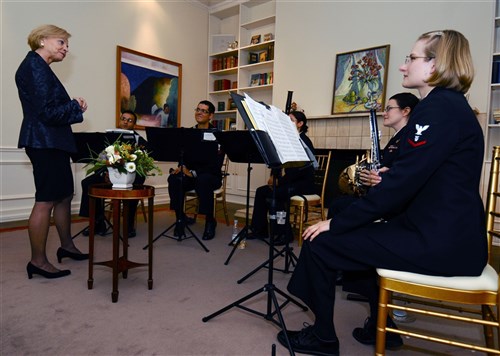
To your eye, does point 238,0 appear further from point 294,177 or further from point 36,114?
point 36,114

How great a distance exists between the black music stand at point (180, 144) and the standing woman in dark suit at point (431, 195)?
1784 mm

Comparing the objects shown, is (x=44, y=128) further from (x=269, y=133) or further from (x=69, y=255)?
(x=269, y=133)

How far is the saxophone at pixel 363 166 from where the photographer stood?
2.10m

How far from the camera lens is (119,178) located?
2.12 metres

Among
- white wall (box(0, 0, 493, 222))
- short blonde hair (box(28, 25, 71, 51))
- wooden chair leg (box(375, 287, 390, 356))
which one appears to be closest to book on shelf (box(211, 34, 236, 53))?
white wall (box(0, 0, 493, 222))

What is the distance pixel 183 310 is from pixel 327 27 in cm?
432

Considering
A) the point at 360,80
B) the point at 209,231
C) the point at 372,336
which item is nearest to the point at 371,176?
the point at 372,336

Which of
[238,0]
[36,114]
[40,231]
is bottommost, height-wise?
[40,231]

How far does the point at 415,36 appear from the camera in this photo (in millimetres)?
4016

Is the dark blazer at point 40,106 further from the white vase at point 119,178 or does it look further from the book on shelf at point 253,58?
the book on shelf at point 253,58

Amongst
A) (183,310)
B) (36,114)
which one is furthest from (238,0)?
(183,310)

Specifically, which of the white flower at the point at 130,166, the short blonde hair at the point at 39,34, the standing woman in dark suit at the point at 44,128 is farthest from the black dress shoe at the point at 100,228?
the short blonde hair at the point at 39,34

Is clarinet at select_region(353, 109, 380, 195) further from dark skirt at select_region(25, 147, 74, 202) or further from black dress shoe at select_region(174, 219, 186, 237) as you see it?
dark skirt at select_region(25, 147, 74, 202)

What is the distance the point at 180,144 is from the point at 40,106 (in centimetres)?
108
